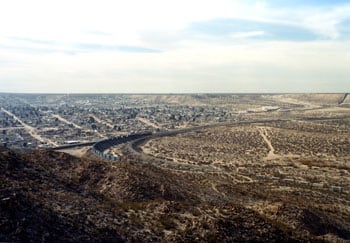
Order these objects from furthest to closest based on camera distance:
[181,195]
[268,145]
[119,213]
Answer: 1. [268,145]
2. [181,195]
3. [119,213]

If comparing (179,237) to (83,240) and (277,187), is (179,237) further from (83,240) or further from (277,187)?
(277,187)

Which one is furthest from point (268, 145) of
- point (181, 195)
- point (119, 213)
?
point (119, 213)

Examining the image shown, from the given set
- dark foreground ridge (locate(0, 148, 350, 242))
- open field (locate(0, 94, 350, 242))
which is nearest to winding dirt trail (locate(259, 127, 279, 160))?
open field (locate(0, 94, 350, 242))

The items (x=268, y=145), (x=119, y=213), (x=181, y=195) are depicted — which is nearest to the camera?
(x=119, y=213)

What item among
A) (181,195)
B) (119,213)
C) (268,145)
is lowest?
(268,145)

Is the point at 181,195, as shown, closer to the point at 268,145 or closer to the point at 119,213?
the point at 119,213

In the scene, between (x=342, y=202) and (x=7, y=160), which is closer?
(x=7, y=160)

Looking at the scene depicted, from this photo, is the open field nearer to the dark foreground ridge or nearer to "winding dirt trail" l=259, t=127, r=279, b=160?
the dark foreground ridge

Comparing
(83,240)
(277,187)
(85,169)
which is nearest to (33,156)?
(85,169)

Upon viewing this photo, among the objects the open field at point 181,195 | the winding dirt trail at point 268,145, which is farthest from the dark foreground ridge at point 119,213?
the winding dirt trail at point 268,145
